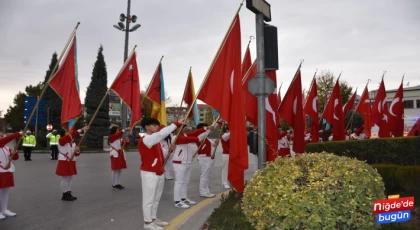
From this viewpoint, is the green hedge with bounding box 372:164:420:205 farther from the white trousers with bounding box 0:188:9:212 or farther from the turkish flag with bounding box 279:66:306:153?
the white trousers with bounding box 0:188:9:212

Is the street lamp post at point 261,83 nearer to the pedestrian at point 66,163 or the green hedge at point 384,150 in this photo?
the green hedge at point 384,150

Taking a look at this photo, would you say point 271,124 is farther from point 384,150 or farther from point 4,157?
point 4,157

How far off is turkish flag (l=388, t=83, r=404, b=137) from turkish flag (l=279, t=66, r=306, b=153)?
5.78m

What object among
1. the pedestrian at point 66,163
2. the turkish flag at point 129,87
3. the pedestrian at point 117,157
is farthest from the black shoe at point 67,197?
the turkish flag at point 129,87

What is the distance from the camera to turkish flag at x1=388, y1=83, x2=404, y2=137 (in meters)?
12.1

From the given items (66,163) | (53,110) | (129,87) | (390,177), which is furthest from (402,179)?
(53,110)

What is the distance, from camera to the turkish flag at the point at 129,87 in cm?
908

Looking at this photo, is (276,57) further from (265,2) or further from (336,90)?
(336,90)

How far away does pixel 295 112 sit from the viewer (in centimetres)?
799

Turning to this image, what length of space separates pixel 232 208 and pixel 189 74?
201 inches

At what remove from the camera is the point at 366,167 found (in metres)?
4.14

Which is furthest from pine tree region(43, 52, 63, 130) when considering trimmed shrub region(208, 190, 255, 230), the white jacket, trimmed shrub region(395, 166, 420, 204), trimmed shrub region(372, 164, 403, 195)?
trimmed shrub region(395, 166, 420, 204)

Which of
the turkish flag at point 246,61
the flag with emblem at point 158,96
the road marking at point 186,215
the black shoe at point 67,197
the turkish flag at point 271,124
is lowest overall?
the road marking at point 186,215

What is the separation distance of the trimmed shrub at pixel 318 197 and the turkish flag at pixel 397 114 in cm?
921
